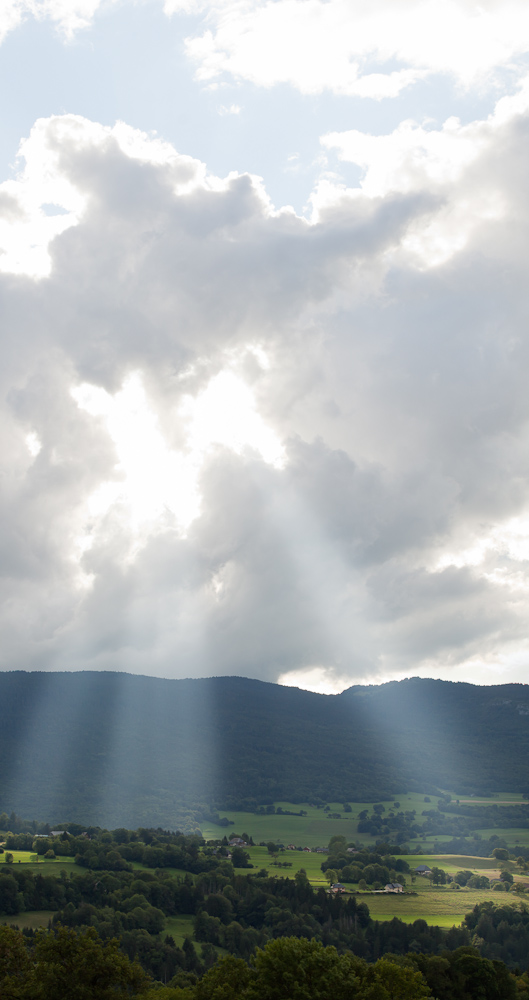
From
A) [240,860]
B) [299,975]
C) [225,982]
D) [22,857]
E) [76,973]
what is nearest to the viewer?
[299,975]

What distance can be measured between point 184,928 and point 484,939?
2028 inches

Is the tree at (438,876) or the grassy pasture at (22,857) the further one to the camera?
the tree at (438,876)

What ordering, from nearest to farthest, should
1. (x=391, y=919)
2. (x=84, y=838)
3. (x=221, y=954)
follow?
(x=221, y=954)
(x=391, y=919)
(x=84, y=838)

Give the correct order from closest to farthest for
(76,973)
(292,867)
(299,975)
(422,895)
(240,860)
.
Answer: (299,975) → (76,973) → (422,895) → (240,860) → (292,867)

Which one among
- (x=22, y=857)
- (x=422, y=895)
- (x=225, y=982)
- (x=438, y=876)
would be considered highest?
(x=225, y=982)

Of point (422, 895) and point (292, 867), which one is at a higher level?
point (292, 867)

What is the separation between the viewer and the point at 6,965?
58.6 meters

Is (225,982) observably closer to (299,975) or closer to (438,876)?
(299,975)

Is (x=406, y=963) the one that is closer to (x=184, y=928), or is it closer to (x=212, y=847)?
(x=184, y=928)

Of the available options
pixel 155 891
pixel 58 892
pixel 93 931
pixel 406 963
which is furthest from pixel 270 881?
pixel 93 931

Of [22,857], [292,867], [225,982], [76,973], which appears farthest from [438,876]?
[76,973]

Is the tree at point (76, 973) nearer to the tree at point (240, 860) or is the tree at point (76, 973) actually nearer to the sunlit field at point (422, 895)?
the sunlit field at point (422, 895)

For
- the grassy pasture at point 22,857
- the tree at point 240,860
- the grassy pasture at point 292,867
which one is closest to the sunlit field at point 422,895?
the grassy pasture at point 292,867

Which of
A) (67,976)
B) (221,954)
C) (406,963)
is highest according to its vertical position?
(67,976)
